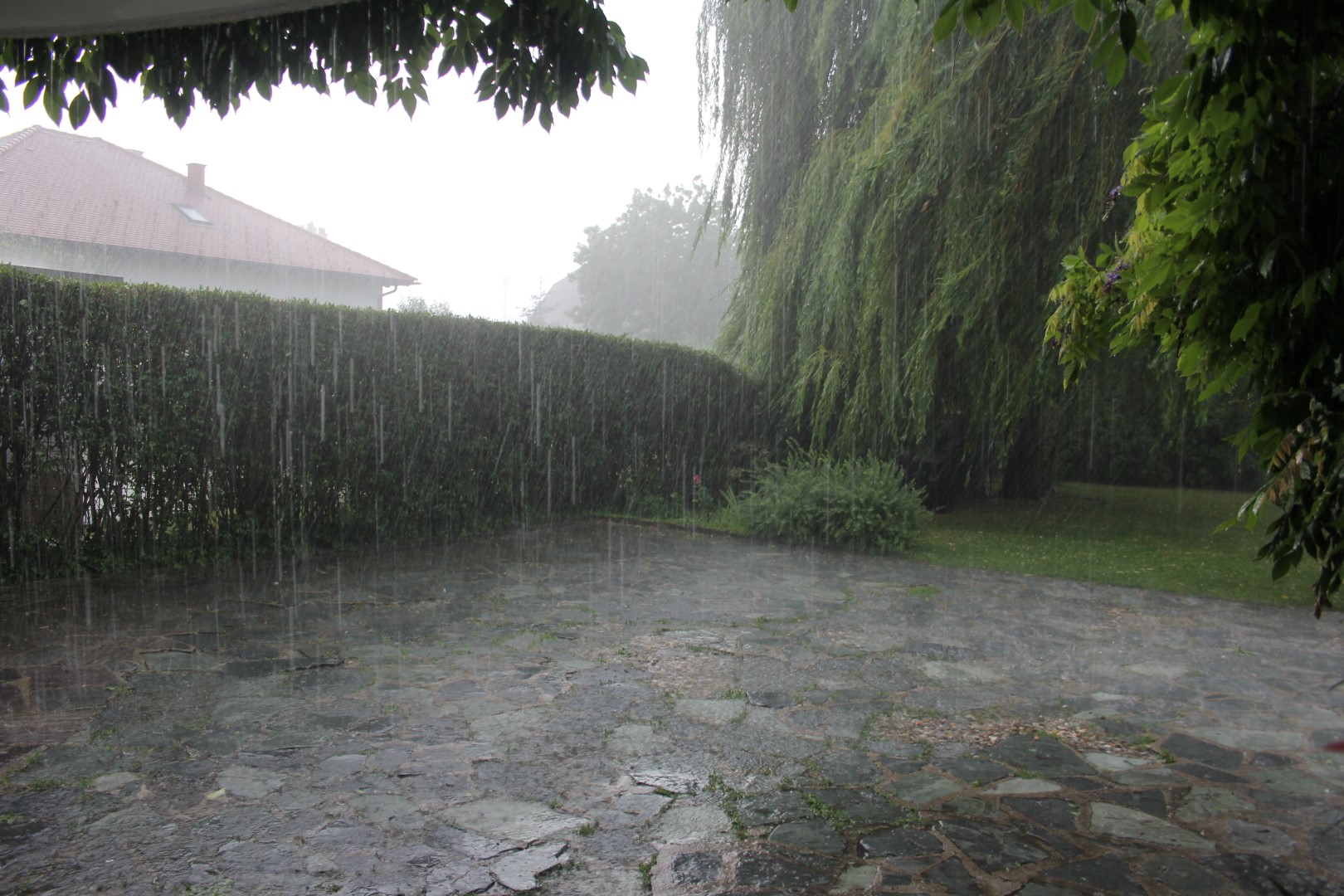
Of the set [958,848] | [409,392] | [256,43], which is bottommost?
[958,848]

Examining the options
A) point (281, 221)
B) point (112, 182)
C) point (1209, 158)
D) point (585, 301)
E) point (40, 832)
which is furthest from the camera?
point (585, 301)

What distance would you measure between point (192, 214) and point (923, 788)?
2399 cm

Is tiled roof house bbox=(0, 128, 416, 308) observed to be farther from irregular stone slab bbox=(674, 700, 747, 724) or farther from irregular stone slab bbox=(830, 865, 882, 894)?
irregular stone slab bbox=(830, 865, 882, 894)

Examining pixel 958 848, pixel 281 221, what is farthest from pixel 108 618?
pixel 281 221

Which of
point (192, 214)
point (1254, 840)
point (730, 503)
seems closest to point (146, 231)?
point (192, 214)

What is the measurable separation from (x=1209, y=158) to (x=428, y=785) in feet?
9.89

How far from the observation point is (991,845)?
2.71 meters

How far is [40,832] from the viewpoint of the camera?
2.63 metres

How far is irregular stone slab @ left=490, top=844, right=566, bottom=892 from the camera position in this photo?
244 cm

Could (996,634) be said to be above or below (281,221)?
below

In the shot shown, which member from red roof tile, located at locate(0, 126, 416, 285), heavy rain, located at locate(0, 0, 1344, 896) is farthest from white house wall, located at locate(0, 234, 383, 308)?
heavy rain, located at locate(0, 0, 1344, 896)

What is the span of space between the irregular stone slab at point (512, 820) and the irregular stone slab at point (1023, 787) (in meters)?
1.48

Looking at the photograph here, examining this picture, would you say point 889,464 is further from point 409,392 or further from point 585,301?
point 585,301

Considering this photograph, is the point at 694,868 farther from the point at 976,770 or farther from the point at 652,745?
the point at 976,770
